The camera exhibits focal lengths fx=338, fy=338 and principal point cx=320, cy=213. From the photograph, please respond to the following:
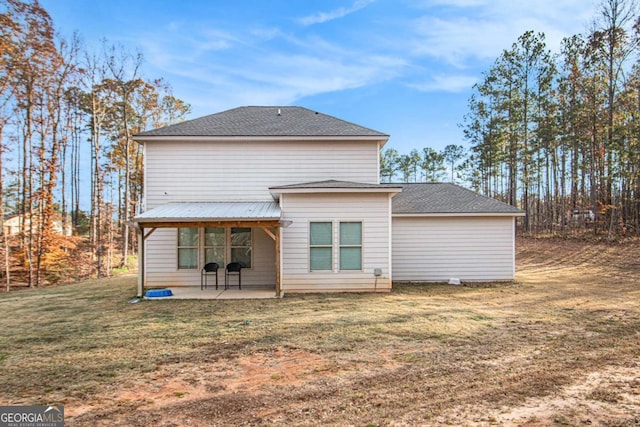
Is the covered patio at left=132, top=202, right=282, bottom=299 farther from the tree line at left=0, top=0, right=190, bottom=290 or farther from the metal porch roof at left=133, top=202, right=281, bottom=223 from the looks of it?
the tree line at left=0, top=0, right=190, bottom=290

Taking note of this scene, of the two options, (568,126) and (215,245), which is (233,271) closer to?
(215,245)

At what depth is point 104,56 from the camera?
17.0m

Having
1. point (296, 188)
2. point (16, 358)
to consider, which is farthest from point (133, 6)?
point (16, 358)

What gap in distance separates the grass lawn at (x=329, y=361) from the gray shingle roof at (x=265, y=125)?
18.1 feet

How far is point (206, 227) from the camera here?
9.61 m

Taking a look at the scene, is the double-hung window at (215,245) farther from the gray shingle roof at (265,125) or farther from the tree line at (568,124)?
the tree line at (568,124)

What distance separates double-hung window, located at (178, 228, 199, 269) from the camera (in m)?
10.9

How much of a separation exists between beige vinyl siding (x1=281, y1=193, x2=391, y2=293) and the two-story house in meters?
0.03

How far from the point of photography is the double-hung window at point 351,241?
32.5ft

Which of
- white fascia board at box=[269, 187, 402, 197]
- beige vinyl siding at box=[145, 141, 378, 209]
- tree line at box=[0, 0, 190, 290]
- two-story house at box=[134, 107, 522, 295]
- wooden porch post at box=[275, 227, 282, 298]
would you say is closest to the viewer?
Result: wooden porch post at box=[275, 227, 282, 298]

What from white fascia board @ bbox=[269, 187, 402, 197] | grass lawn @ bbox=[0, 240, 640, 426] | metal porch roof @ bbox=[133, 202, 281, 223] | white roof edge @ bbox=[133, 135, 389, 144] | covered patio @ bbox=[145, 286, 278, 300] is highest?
white roof edge @ bbox=[133, 135, 389, 144]

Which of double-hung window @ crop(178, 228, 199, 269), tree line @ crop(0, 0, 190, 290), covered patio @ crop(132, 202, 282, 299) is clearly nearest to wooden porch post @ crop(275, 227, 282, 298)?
covered patio @ crop(132, 202, 282, 299)

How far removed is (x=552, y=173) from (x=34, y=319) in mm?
29555

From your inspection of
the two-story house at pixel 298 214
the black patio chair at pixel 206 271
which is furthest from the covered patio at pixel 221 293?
the two-story house at pixel 298 214
